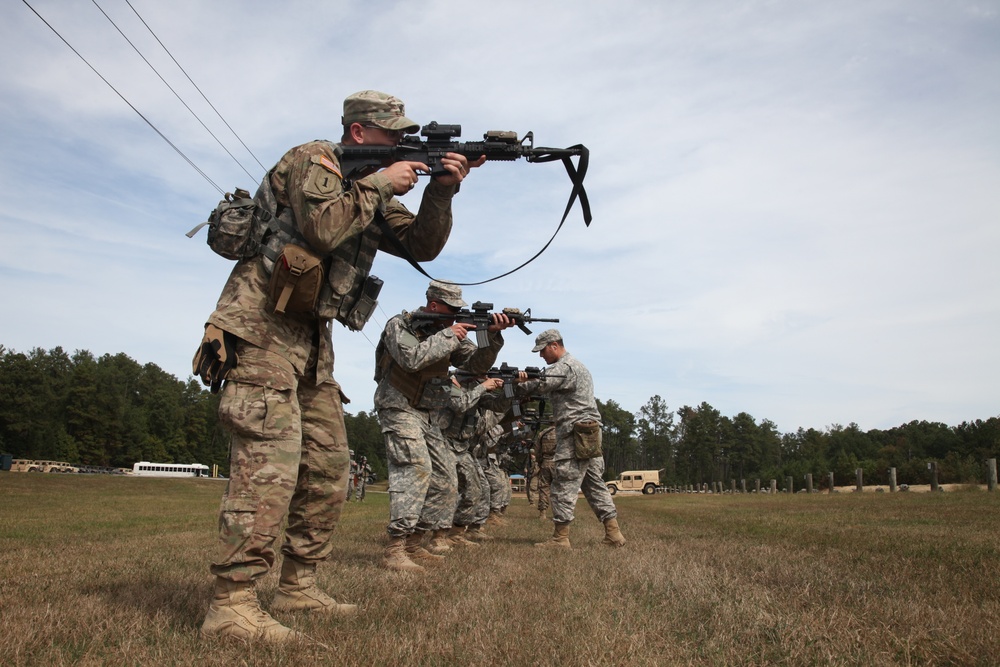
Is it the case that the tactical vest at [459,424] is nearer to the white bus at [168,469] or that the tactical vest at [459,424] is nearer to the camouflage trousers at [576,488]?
the camouflage trousers at [576,488]

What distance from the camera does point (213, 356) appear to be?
360 centimetres

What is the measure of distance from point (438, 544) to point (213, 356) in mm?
5492

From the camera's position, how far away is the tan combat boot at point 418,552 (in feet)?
22.1

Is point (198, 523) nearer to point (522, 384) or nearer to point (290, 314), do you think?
point (522, 384)

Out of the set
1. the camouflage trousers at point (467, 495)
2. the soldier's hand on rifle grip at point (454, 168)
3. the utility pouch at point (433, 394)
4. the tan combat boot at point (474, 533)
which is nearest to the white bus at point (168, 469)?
the tan combat boot at point (474, 533)

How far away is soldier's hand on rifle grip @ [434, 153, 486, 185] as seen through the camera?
425cm

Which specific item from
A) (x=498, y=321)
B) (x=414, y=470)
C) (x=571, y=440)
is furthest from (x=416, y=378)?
(x=571, y=440)

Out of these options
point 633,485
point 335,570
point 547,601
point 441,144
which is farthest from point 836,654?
point 633,485

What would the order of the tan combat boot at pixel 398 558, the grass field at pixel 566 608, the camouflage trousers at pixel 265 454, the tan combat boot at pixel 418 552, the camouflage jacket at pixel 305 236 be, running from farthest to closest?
the tan combat boot at pixel 418 552 → the tan combat boot at pixel 398 558 → the camouflage jacket at pixel 305 236 → the camouflage trousers at pixel 265 454 → the grass field at pixel 566 608

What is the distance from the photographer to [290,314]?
3916 mm

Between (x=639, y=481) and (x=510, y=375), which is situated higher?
(x=510, y=375)

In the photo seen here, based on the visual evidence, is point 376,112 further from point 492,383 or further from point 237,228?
point 492,383

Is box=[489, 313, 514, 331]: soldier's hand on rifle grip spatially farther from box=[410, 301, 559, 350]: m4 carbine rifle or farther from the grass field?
the grass field

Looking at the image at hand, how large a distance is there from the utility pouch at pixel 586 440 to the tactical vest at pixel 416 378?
2.30m
